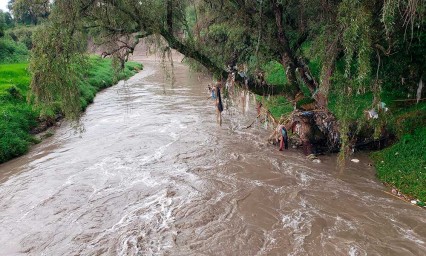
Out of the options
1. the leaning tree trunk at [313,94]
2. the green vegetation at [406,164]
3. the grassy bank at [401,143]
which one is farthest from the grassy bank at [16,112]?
the green vegetation at [406,164]

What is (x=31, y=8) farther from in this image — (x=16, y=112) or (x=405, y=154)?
(x=405, y=154)

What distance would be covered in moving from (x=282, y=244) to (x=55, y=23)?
730 cm

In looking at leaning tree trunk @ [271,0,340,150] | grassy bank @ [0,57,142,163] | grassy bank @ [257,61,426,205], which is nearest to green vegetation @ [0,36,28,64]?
grassy bank @ [0,57,142,163]

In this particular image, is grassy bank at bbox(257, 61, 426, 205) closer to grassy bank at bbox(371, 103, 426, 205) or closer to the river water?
grassy bank at bbox(371, 103, 426, 205)

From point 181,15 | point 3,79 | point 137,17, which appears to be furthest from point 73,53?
point 3,79

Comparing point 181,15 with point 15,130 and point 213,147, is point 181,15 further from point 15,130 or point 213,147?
point 15,130

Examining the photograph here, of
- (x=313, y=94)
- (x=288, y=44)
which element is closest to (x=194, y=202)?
(x=313, y=94)

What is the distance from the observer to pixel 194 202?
8.39 meters

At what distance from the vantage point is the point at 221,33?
594 inches

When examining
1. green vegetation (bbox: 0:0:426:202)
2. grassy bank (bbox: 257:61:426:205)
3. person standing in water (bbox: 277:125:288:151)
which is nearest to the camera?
green vegetation (bbox: 0:0:426:202)

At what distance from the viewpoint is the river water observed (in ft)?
22.2

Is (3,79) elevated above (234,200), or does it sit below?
above

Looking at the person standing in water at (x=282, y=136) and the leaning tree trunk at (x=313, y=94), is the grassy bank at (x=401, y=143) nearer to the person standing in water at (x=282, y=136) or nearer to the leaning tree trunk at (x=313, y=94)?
the leaning tree trunk at (x=313, y=94)

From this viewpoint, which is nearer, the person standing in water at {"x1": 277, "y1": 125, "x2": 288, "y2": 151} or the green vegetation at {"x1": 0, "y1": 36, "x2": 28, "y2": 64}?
the person standing in water at {"x1": 277, "y1": 125, "x2": 288, "y2": 151}
